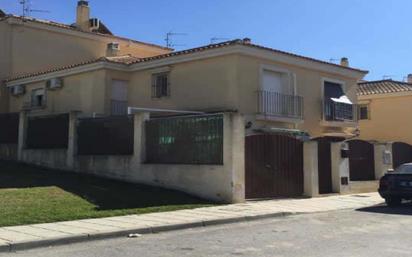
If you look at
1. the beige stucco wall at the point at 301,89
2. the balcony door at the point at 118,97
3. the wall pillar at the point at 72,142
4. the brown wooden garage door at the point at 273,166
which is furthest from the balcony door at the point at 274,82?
the wall pillar at the point at 72,142

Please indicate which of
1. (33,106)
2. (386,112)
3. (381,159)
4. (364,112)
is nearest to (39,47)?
(33,106)

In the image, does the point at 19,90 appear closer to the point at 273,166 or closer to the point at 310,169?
the point at 273,166

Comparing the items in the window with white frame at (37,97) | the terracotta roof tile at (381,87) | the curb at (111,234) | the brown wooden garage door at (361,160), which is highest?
the terracotta roof tile at (381,87)

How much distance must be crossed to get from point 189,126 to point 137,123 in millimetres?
2196

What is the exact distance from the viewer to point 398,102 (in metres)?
34.7

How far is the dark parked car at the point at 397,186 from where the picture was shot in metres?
18.0

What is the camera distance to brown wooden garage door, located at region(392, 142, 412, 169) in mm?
26641

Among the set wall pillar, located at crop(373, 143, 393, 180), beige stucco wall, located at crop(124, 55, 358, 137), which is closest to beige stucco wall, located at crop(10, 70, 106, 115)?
beige stucco wall, located at crop(124, 55, 358, 137)

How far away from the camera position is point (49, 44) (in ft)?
105

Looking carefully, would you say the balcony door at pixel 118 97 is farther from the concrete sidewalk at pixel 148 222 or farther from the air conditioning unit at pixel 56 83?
the concrete sidewalk at pixel 148 222

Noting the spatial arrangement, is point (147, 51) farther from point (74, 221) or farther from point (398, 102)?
point (74, 221)

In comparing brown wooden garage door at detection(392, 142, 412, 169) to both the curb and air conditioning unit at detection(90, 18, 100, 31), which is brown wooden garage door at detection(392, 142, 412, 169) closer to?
the curb

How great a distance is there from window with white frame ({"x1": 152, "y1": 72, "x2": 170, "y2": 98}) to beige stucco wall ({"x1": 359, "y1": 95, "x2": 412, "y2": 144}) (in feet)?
51.3

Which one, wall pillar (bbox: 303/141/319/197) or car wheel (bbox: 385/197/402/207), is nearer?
car wheel (bbox: 385/197/402/207)
